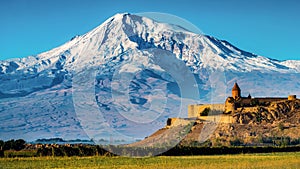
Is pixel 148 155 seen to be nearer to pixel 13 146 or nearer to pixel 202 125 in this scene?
pixel 13 146

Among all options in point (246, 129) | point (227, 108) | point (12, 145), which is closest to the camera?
point (12, 145)

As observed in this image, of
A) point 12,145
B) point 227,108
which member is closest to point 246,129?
point 227,108

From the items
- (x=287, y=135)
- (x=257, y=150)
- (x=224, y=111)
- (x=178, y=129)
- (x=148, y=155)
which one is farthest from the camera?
(x=224, y=111)

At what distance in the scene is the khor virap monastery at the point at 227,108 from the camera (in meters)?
94.3

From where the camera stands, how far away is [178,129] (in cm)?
9181

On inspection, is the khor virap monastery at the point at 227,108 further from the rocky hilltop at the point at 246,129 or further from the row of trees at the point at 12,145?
the row of trees at the point at 12,145

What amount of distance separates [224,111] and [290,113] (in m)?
9.97

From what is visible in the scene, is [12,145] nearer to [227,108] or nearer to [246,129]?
[246,129]

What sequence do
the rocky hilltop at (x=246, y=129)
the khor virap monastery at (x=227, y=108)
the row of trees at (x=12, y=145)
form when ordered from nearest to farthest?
the row of trees at (x=12, y=145)
the rocky hilltop at (x=246, y=129)
the khor virap monastery at (x=227, y=108)

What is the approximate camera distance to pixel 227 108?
97562 millimetres

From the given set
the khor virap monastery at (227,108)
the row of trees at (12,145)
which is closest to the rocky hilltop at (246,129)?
the khor virap monastery at (227,108)

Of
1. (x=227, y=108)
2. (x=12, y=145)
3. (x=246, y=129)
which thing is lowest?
(x=12, y=145)

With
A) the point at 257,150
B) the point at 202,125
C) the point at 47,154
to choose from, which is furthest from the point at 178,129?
the point at 47,154

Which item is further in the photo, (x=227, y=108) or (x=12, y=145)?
(x=227, y=108)
